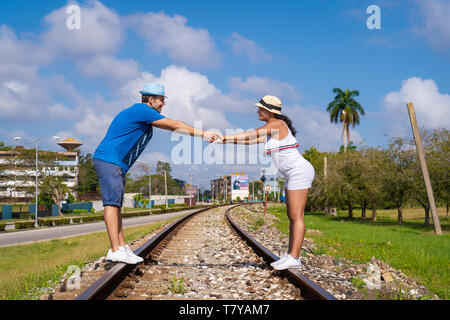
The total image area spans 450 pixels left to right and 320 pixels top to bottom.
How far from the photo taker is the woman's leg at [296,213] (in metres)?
3.98

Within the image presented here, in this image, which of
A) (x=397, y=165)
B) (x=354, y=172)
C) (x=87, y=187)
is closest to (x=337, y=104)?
(x=354, y=172)

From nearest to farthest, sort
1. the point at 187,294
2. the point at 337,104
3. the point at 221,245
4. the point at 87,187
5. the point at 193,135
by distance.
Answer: the point at 187,294
the point at 193,135
the point at 221,245
the point at 337,104
the point at 87,187

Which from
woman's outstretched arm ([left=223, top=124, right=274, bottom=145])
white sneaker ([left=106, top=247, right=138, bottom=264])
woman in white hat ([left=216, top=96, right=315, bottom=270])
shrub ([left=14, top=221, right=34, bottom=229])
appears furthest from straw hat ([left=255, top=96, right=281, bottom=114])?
shrub ([left=14, top=221, right=34, bottom=229])

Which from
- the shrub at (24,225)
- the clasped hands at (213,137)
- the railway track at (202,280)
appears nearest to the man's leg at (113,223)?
the railway track at (202,280)

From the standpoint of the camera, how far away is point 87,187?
108875mm

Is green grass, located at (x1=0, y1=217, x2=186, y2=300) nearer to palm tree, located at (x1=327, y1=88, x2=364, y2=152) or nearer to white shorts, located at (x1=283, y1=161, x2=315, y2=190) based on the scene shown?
white shorts, located at (x1=283, y1=161, x2=315, y2=190)

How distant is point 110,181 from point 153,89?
1134mm

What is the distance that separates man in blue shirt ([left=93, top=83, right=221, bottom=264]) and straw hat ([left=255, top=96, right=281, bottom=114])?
0.88m

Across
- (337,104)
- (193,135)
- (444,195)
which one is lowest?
(444,195)

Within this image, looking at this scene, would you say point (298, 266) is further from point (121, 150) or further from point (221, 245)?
point (221, 245)

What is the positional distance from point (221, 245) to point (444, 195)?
21.2m

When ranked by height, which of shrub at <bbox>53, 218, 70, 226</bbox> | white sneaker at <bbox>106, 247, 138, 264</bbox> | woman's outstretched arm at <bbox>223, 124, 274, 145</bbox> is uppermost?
woman's outstretched arm at <bbox>223, 124, 274, 145</bbox>

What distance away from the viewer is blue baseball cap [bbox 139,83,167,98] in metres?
4.30

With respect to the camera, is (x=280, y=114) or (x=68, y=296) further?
(x=280, y=114)
